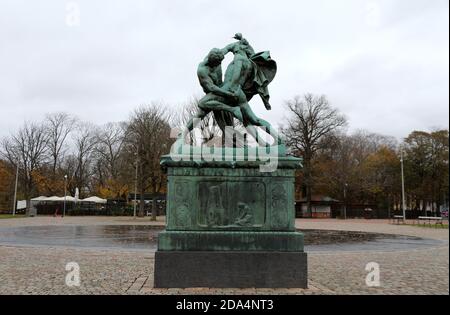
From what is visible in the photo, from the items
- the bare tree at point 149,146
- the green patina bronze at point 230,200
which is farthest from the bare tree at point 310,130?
the green patina bronze at point 230,200

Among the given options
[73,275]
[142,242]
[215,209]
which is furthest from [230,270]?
[142,242]

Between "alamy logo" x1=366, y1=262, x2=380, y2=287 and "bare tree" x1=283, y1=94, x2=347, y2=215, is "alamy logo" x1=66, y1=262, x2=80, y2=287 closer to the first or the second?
"alamy logo" x1=366, y1=262, x2=380, y2=287

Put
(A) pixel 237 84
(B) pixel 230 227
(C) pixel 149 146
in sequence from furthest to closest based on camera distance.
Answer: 1. (C) pixel 149 146
2. (A) pixel 237 84
3. (B) pixel 230 227

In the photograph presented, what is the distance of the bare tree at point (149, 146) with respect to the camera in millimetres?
35875

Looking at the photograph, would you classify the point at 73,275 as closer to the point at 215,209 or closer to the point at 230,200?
the point at 215,209

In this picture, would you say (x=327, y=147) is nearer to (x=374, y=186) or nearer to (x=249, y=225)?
(x=374, y=186)

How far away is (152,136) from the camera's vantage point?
36.4 metres

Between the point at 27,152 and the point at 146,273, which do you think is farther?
the point at 27,152

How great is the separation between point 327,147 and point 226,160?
45.6 m

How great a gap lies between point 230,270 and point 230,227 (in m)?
0.74

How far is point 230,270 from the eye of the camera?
22.5 ft

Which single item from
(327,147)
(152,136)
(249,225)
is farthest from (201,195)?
(327,147)

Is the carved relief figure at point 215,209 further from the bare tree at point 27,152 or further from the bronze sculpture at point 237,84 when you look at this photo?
the bare tree at point 27,152

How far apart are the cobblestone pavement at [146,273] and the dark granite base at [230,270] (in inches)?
8.1
